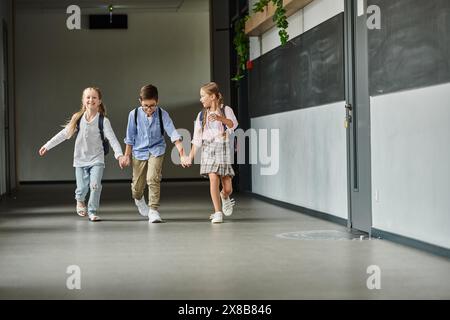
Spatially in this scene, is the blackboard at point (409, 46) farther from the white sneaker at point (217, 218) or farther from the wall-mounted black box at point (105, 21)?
the wall-mounted black box at point (105, 21)

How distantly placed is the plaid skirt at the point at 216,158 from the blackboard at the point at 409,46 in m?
1.74

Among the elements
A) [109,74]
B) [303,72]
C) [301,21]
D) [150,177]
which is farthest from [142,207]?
[109,74]

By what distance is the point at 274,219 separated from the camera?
29.8 ft

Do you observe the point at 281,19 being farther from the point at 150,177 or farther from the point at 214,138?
the point at 150,177

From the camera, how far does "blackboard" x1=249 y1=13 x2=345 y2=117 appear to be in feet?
27.8

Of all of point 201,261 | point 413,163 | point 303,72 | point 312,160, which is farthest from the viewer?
point 303,72

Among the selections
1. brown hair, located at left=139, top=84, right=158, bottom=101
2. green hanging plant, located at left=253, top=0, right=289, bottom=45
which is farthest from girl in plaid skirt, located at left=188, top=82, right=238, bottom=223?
green hanging plant, located at left=253, top=0, right=289, bottom=45

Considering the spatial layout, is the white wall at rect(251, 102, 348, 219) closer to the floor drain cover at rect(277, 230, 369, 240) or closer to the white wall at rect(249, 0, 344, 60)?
the floor drain cover at rect(277, 230, 369, 240)

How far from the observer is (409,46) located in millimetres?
6395

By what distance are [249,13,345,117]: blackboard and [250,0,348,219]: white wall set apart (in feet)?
0.35

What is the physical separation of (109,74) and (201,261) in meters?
13.9

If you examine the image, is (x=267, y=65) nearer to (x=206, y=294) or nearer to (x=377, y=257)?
(x=377, y=257)

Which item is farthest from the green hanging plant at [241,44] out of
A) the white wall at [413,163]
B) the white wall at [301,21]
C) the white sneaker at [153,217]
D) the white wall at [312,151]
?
the white wall at [413,163]

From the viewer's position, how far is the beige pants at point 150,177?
8.66 metres
